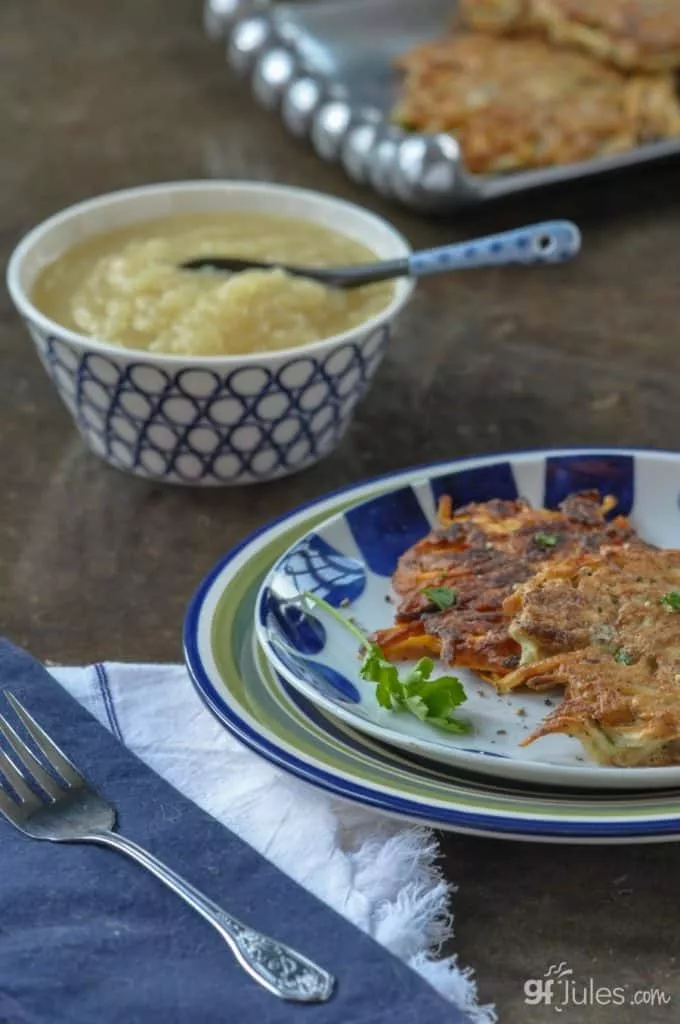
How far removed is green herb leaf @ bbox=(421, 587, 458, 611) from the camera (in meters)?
1.39

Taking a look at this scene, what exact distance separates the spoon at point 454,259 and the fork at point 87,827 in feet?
2.27

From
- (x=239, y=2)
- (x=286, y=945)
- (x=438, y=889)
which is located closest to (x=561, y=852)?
(x=438, y=889)

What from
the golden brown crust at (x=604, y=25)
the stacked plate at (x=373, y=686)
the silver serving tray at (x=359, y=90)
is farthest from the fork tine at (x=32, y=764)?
the golden brown crust at (x=604, y=25)

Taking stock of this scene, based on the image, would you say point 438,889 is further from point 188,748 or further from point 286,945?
point 188,748

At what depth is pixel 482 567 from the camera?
4.72 feet

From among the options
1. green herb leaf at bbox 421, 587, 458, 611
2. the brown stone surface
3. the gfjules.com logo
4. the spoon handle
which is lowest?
the brown stone surface

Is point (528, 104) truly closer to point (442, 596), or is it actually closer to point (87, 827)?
point (442, 596)

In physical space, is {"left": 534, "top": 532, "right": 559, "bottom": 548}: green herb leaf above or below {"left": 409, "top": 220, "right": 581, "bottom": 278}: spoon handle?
below

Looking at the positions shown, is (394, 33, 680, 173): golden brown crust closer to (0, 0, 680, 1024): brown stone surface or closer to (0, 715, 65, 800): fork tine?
(0, 0, 680, 1024): brown stone surface

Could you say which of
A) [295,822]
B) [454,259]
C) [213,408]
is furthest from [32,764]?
[454,259]

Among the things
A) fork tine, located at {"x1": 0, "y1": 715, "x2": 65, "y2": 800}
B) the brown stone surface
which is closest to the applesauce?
the brown stone surface

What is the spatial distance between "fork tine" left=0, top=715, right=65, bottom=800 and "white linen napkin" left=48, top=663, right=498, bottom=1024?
10 cm

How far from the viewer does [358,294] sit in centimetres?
187

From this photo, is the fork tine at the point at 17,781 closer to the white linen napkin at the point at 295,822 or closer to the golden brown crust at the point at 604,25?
the white linen napkin at the point at 295,822
